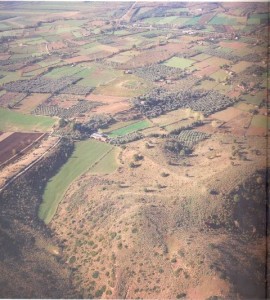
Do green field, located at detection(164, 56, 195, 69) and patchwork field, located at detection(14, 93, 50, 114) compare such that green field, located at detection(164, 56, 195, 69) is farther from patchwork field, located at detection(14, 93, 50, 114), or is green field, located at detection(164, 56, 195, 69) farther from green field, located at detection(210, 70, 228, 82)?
patchwork field, located at detection(14, 93, 50, 114)

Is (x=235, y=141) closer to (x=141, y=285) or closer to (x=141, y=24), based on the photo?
(x=141, y=285)

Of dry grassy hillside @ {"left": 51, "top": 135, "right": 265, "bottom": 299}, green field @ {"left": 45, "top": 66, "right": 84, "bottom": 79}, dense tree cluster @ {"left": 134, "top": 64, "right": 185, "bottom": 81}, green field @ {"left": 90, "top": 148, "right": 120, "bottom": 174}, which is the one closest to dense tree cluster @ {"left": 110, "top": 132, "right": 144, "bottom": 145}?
green field @ {"left": 90, "top": 148, "right": 120, "bottom": 174}

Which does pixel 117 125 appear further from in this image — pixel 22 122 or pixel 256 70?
pixel 256 70

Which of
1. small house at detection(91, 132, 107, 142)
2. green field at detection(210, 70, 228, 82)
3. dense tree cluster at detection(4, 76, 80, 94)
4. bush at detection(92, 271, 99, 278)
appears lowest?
bush at detection(92, 271, 99, 278)

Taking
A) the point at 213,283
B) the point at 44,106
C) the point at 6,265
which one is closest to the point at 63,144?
the point at 44,106

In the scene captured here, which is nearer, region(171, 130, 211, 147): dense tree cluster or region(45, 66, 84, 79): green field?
region(171, 130, 211, 147): dense tree cluster

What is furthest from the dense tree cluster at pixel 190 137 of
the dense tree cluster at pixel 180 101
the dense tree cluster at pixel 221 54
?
the dense tree cluster at pixel 221 54
